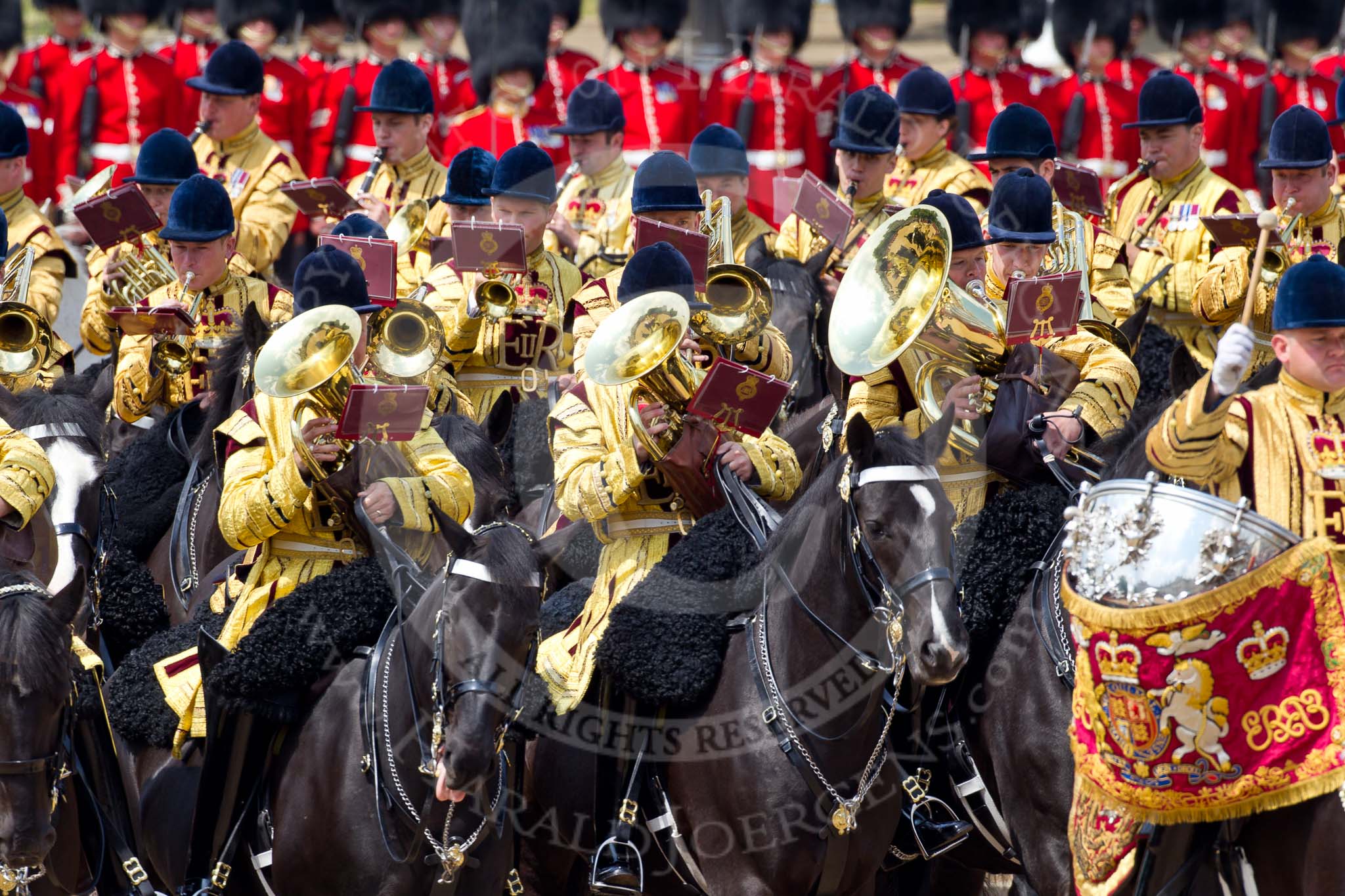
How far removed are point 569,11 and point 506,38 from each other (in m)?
2.07

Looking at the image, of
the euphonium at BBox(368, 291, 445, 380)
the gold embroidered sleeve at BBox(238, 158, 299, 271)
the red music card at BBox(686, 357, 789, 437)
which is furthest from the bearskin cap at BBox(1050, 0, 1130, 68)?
the red music card at BBox(686, 357, 789, 437)

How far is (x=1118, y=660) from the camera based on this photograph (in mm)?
5168

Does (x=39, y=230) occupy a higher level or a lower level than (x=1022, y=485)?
lower

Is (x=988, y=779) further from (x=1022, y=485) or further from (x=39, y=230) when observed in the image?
(x=39, y=230)

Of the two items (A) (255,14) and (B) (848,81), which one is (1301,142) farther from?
(A) (255,14)

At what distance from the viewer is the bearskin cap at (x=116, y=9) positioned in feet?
52.4

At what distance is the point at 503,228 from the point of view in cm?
945

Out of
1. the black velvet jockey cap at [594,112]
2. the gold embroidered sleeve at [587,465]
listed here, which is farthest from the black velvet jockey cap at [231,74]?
the gold embroidered sleeve at [587,465]

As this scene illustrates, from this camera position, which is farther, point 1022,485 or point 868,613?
point 1022,485

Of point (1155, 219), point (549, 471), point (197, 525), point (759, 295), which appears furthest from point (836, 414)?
point (1155, 219)

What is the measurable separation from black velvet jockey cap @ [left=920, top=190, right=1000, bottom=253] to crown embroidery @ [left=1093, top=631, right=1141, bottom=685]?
2661mm

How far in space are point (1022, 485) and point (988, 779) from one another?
1014 mm

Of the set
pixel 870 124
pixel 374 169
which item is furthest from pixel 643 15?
pixel 870 124

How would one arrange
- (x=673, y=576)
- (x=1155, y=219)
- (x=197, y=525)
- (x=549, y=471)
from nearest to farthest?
(x=673, y=576) → (x=197, y=525) → (x=549, y=471) → (x=1155, y=219)
